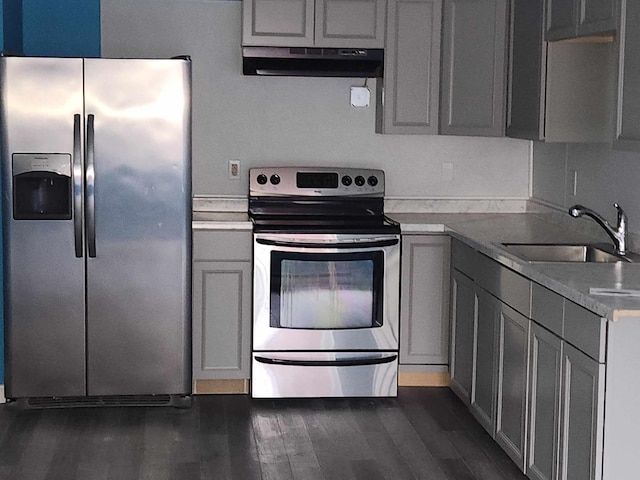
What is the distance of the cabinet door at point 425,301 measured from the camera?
536cm

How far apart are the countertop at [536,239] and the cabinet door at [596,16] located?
0.88 metres

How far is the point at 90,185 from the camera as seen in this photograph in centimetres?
485

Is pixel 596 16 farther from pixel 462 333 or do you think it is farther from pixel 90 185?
pixel 90 185

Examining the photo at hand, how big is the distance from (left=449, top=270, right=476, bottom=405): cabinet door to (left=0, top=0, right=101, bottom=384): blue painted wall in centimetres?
225

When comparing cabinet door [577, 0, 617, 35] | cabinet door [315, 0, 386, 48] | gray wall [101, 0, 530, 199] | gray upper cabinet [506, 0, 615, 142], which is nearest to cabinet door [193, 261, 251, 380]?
gray wall [101, 0, 530, 199]

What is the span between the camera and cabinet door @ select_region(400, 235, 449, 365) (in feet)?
17.6

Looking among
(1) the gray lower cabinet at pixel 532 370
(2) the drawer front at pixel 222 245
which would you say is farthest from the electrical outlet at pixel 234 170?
(1) the gray lower cabinet at pixel 532 370

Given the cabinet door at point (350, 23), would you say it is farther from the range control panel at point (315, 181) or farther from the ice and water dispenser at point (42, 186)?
the ice and water dispenser at point (42, 186)

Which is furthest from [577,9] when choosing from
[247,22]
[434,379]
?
[434,379]

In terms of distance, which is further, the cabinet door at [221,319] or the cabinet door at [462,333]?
the cabinet door at [221,319]

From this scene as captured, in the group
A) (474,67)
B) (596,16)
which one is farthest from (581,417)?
(474,67)

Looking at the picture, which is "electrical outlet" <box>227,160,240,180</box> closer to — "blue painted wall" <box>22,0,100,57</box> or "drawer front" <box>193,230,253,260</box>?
"drawer front" <box>193,230,253,260</box>

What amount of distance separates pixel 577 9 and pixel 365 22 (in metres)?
1.47

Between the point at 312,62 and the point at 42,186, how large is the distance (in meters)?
1.50
